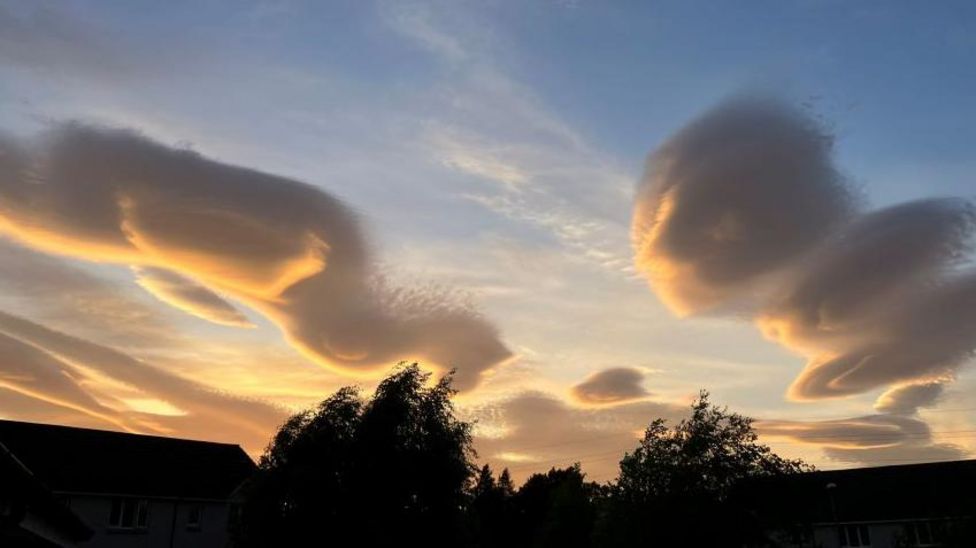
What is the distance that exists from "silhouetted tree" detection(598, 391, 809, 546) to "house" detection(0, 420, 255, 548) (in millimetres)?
26858

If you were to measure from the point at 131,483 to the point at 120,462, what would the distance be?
2.96m

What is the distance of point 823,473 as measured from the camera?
8025cm

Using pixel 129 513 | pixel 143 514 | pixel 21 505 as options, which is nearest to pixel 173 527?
pixel 143 514

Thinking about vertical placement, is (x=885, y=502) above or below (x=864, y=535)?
above

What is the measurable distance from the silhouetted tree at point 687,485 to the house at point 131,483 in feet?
88.1

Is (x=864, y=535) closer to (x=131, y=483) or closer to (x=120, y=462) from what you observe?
(x=131, y=483)

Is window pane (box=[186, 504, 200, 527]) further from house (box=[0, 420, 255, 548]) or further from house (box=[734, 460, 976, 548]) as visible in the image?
house (box=[734, 460, 976, 548])

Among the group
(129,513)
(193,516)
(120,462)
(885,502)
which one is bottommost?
(193,516)

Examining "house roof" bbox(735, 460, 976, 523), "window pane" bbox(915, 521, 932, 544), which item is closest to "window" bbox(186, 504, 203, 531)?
"house roof" bbox(735, 460, 976, 523)

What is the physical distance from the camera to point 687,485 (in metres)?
45.5

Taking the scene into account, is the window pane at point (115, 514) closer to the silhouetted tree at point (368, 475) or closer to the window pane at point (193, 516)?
the window pane at point (193, 516)

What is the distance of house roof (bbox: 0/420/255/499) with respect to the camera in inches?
2143

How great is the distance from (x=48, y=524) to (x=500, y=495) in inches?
4012

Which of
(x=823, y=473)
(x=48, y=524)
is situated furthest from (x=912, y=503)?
(x=48, y=524)
